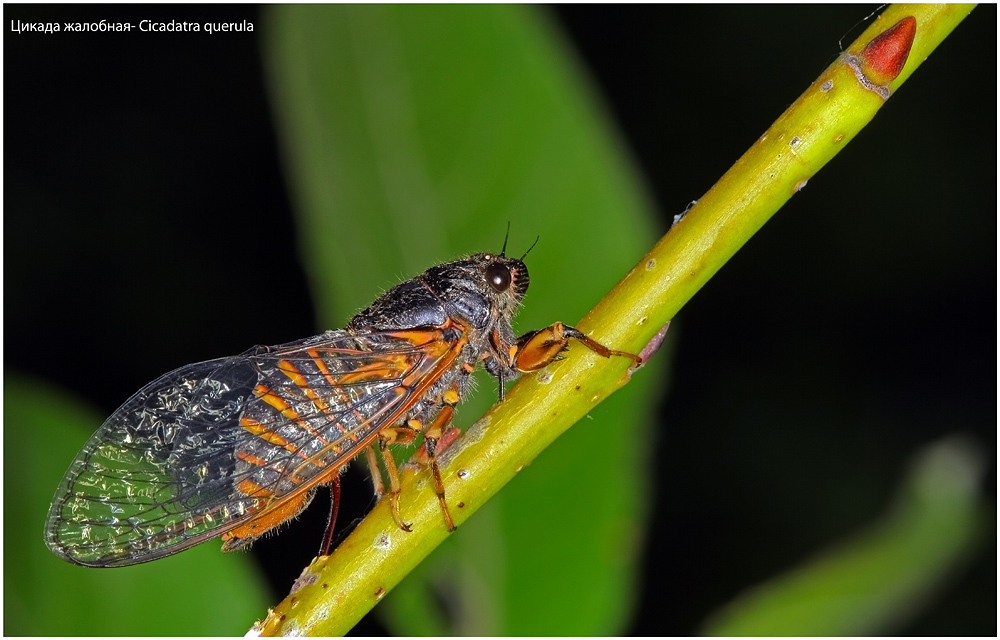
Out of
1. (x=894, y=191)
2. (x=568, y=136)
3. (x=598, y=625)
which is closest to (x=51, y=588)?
(x=598, y=625)

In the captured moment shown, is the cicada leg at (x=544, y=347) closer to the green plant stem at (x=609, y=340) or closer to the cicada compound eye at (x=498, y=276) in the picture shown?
the green plant stem at (x=609, y=340)

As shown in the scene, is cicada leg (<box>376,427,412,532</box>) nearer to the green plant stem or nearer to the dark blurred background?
the green plant stem

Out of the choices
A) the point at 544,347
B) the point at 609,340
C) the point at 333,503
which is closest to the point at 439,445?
the point at 544,347

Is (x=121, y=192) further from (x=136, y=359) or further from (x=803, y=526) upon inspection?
(x=803, y=526)

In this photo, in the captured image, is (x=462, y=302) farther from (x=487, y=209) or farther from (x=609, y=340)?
(x=609, y=340)

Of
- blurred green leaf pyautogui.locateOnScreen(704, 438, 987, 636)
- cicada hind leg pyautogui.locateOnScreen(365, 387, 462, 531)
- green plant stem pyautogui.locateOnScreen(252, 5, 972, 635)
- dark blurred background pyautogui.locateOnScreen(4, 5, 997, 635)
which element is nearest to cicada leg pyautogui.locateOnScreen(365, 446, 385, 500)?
cicada hind leg pyautogui.locateOnScreen(365, 387, 462, 531)

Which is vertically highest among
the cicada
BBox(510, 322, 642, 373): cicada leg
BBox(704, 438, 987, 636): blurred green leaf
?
the cicada
